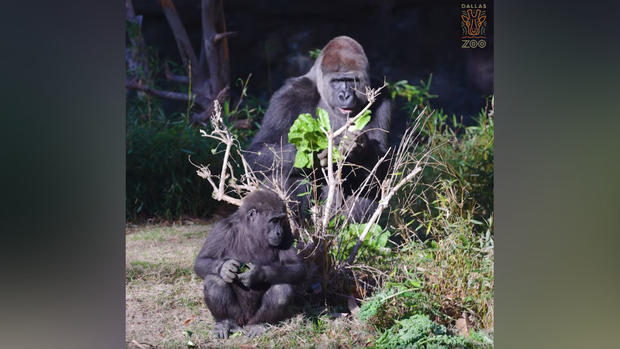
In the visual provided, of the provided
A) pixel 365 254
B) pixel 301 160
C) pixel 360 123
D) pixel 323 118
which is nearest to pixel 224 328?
pixel 365 254

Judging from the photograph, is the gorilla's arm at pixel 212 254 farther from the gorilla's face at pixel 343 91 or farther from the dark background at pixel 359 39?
the dark background at pixel 359 39

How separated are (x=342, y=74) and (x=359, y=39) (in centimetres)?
25

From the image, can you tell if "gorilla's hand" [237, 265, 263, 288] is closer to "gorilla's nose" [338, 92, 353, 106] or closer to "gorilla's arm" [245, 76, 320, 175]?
"gorilla's arm" [245, 76, 320, 175]

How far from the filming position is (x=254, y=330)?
301cm

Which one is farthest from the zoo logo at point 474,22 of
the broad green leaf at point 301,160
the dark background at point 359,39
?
the broad green leaf at point 301,160

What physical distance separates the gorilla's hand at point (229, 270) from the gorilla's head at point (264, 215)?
19 cm

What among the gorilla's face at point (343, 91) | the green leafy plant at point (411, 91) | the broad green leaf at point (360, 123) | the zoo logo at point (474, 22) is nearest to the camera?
the zoo logo at point (474, 22)

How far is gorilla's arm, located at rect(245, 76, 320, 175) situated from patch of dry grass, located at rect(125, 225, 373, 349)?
2.15ft

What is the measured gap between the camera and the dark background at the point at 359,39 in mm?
3572

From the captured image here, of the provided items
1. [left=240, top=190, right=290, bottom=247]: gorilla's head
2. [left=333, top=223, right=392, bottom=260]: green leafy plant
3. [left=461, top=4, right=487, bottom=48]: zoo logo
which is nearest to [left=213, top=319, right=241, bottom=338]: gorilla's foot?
[left=240, top=190, right=290, bottom=247]: gorilla's head
